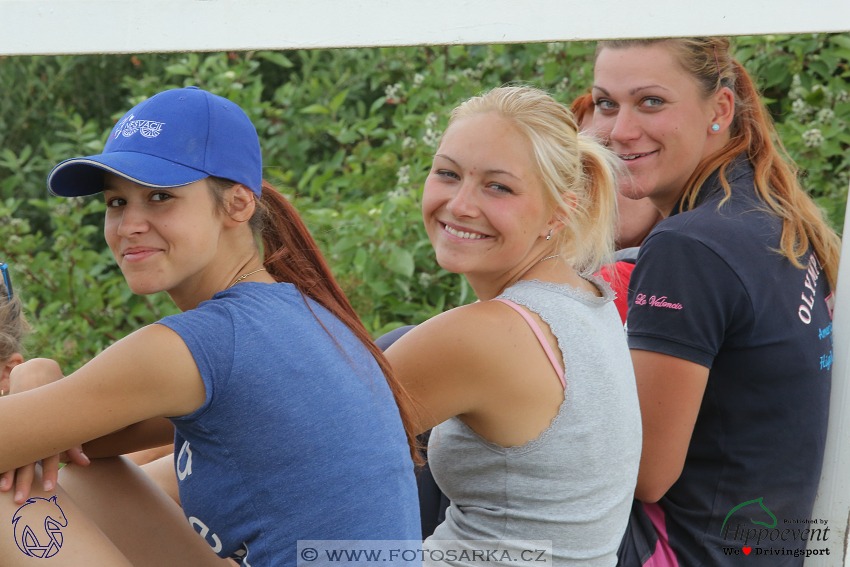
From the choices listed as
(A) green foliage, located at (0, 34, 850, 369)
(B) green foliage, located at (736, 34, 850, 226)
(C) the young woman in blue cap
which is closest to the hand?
(C) the young woman in blue cap

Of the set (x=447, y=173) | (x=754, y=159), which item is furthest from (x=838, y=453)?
(x=447, y=173)

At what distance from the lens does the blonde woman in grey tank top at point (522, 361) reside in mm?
1517

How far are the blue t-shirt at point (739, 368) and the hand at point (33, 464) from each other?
4.07ft

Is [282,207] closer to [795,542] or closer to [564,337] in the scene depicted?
[564,337]

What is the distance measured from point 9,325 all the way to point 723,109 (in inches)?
75.3

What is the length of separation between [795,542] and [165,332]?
60.9 inches

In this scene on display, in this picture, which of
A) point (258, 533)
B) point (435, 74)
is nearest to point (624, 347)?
point (258, 533)

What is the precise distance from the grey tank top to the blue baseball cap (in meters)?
0.61

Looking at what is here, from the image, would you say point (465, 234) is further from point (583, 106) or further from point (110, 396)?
point (583, 106)

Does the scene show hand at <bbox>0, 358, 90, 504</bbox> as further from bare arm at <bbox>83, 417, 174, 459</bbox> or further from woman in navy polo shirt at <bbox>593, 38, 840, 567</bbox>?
woman in navy polo shirt at <bbox>593, 38, 840, 567</bbox>

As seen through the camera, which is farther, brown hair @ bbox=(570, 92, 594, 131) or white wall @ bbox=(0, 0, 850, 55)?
brown hair @ bbox=(570, 92, 594, 131)

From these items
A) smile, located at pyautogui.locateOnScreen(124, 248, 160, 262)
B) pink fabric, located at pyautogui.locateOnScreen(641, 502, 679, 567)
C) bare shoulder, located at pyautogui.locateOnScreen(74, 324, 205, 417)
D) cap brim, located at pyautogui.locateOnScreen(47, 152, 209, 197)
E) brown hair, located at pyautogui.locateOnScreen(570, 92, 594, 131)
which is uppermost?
cap brim, located at pyautogui.locateOnScreen(47, 152, 209, 197)

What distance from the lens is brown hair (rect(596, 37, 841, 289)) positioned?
1938 millimetres

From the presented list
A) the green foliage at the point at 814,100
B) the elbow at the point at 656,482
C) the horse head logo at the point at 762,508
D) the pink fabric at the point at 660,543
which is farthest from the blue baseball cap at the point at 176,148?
the green foliage at the point at 814,100
